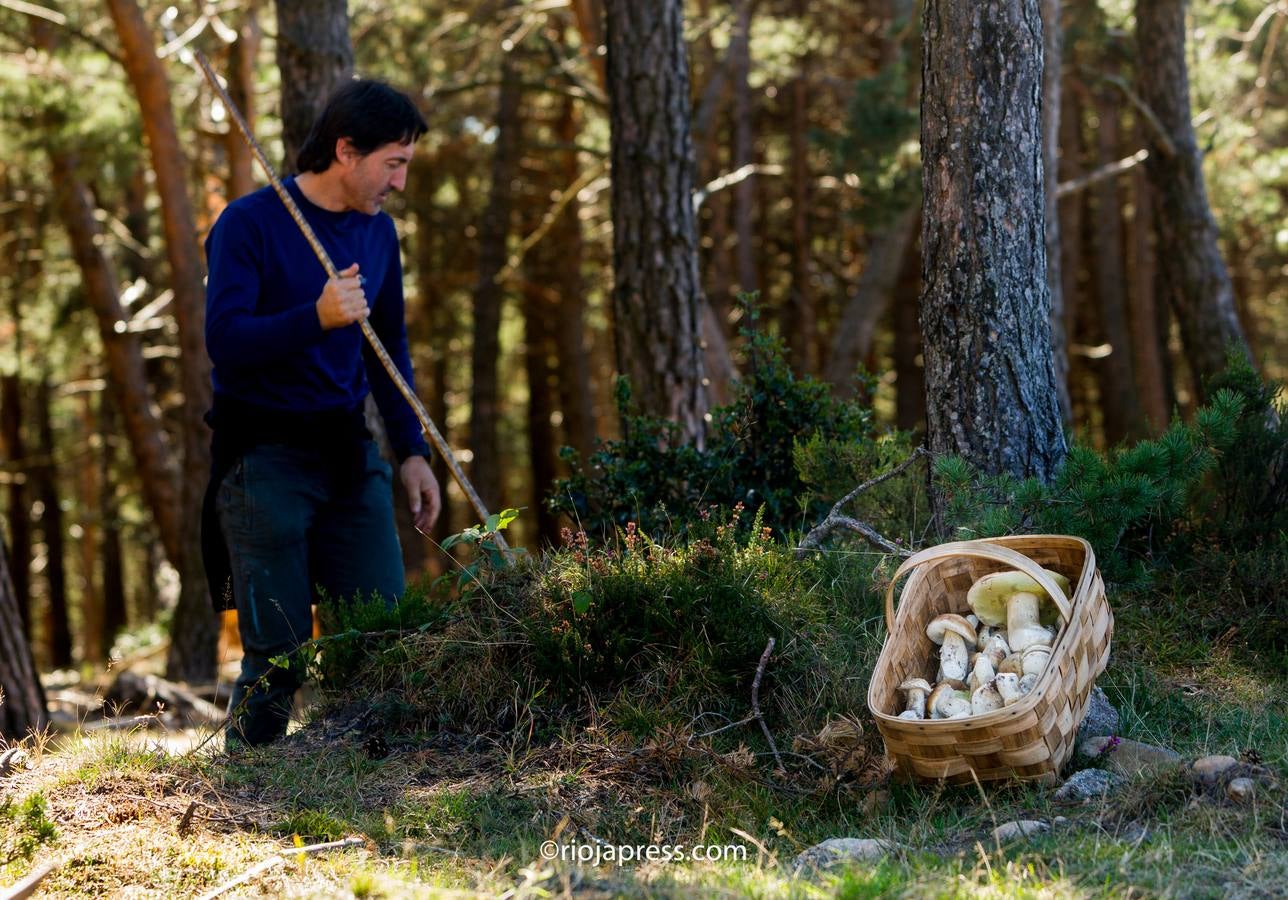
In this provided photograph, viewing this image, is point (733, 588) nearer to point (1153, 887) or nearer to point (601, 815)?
point (601, 815)

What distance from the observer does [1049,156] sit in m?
8.98

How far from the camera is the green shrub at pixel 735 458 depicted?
525 centimetres

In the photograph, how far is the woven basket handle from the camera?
3330mm

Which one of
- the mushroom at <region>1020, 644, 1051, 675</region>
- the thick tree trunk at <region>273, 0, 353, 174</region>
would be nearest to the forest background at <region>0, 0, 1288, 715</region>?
the thick tree trunk at <region>273, 0, 353, 174</region>

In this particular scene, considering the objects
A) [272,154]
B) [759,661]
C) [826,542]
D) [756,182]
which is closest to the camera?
[759,661]

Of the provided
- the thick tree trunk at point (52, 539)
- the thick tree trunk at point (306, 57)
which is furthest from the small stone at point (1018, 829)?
the thick tree trunk at point (52, 539)

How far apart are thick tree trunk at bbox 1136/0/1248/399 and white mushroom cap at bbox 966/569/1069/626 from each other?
7375 millimetres

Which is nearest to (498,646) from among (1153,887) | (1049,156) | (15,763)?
(15,763)

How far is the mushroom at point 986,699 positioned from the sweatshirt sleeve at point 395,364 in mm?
2336

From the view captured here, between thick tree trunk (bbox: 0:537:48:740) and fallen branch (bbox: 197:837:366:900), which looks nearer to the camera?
fallen branch (bbox: 197:837:366:900)

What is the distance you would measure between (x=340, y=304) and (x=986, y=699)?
228 centimetres

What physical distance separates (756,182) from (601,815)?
51.8ft

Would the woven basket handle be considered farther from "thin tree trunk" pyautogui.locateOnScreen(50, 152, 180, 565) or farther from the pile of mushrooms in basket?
"thin tree trunk" pyautogui.locateOnScreen(50, 152, 180, 565)

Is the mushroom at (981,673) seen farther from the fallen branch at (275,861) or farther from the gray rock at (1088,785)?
the fallen branch at (275,861)
